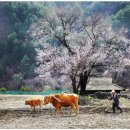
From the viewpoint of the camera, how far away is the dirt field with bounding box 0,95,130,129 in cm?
1339

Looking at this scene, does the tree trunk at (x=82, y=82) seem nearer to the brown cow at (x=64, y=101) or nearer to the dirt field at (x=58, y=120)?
the dirt field at (x=58, y=120)

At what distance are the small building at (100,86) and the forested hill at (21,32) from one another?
40.2 ft

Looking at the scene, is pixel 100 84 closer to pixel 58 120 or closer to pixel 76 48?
pixel 76 48

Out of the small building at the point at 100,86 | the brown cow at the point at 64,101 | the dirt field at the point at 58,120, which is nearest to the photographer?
the dirt field at the point at 58,120

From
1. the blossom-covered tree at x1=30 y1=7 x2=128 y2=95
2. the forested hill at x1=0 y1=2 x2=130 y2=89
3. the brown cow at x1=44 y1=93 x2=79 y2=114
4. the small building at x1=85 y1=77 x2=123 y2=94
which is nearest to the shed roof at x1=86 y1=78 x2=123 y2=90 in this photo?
the small building at x1=85 y1=77 x2=123 y2=94

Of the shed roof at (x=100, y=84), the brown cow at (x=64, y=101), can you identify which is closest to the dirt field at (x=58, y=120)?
the brown cow at (x=64, y=101)

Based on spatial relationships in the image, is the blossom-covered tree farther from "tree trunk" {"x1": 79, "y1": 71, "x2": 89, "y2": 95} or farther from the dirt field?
the dirt field

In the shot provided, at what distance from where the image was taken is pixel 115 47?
88.3ft

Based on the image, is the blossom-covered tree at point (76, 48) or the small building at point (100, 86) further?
the small building at point (100, 86)

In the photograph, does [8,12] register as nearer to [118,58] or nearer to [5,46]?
[5,46]

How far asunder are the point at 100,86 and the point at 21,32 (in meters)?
22.9

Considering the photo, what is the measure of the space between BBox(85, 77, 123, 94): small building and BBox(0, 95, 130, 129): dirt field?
A: 957cm

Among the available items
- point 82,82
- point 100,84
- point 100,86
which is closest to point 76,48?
point 82,82

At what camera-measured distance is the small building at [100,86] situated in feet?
91.1
